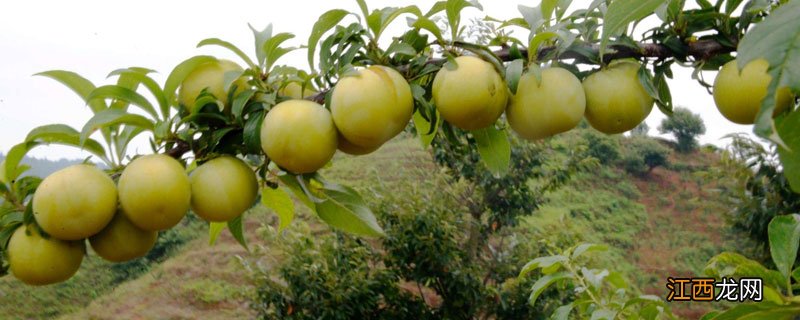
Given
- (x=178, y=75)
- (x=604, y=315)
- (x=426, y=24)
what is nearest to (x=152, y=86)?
(x=178, y=75)

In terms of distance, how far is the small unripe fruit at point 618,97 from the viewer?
0.48 metres

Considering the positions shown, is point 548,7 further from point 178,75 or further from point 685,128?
point 685,128

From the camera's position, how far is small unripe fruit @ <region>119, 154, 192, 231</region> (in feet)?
1.48

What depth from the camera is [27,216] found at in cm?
48

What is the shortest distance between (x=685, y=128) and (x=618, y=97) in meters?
7.24

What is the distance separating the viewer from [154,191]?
1.47 ft

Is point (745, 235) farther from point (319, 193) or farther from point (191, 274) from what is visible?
point (319, 193)

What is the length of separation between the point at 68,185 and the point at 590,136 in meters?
6.06

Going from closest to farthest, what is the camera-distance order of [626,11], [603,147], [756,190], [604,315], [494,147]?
[626,11]
[494,147]
[604,315]
[756,190]
[603,147]

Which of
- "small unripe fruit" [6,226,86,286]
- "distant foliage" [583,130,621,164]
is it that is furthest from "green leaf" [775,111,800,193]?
"distant foliage" [583,130,621,164]

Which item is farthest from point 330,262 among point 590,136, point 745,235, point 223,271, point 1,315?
point 590,136

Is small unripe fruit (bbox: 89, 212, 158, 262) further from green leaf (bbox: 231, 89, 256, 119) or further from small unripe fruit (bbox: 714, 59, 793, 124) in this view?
small unripe fruit (bbox: 714, 59, 793, 124)

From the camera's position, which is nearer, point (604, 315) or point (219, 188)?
point (219, 188)

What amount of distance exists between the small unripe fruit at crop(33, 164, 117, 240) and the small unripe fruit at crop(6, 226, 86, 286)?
0.07ft
